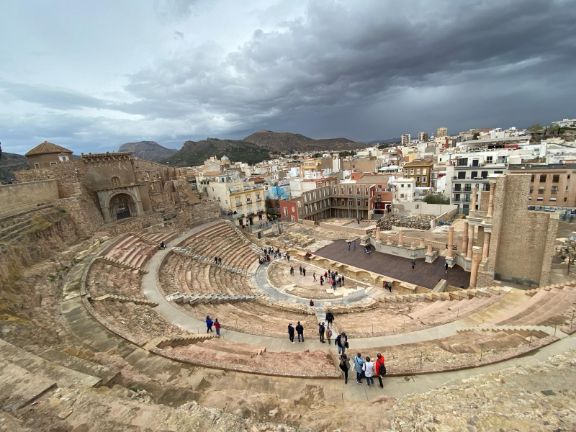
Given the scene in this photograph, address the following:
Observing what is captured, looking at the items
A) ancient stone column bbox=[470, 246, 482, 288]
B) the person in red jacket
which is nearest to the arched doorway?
the person in red jacket

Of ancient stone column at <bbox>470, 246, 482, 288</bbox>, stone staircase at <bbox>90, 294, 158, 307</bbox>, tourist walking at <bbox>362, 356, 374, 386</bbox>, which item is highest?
tourist walking at <bbox>362, 356, 374, 386</bbox>

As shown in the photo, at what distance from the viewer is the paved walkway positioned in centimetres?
2203

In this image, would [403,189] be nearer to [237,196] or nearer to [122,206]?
[237,196]

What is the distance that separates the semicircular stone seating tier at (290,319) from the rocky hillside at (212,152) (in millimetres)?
137959

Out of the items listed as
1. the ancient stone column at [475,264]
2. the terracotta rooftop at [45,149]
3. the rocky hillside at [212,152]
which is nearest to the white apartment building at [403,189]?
the ancient stone column at [475,264]

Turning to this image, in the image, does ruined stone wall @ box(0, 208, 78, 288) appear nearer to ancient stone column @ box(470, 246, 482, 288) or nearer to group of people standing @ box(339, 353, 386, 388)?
group of people standing @ box(339, 353, 386, 388)

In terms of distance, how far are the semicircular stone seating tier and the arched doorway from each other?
31.6ft

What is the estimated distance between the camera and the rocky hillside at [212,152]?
518 feet

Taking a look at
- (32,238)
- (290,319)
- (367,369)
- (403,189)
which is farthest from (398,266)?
(32,238)

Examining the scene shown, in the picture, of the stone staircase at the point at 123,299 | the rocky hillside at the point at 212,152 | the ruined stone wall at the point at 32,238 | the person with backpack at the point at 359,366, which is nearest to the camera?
the person with backpack at the point at 359,366

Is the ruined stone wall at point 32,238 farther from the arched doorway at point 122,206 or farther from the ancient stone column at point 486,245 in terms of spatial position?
the ancient stone column at point 486,245

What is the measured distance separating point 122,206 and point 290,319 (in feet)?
86.7

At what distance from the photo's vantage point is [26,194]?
2236 centimetres

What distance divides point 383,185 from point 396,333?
126ft
